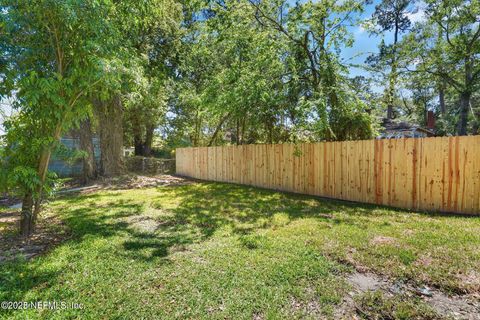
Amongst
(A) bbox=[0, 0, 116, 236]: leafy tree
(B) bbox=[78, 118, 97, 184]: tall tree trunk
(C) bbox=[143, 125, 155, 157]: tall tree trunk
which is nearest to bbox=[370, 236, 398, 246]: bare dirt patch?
(A) bbox=[0, 0, 116, 236]: leafy tree

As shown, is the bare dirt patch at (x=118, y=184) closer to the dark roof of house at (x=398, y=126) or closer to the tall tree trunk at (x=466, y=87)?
the tall tree trunk at (x=466, y=87)

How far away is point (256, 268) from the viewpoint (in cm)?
297

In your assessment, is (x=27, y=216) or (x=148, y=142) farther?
(x=148, y=142)

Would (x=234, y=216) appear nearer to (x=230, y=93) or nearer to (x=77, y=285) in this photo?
(x=77, y=285)

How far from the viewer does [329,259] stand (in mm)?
3184

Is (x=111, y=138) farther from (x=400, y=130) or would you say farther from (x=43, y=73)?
(x=400, y=130)

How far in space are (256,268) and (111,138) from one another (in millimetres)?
10411

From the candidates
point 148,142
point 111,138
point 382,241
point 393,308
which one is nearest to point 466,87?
point 382,241

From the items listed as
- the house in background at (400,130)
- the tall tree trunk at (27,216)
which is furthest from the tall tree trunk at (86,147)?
the house in background at (400,130)

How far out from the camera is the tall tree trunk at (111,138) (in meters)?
11.3

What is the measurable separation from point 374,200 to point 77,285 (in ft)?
19.3

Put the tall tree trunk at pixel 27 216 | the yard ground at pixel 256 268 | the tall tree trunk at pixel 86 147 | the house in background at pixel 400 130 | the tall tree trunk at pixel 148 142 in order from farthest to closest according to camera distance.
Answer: the tall tree trunk at pixel 148 142, the house in background at pixel 400 130, the tall tree trunk at pixel 86 147, the tall tree trunk at pixel 27 216, the yard ground at pixel 256 268

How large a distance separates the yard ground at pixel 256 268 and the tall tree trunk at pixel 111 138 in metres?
6.58

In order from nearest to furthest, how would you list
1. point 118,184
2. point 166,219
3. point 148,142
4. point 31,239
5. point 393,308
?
1. point 393,308
2. point 31,239
3. point 166,219
4. point 118,184
5. point 148,142
